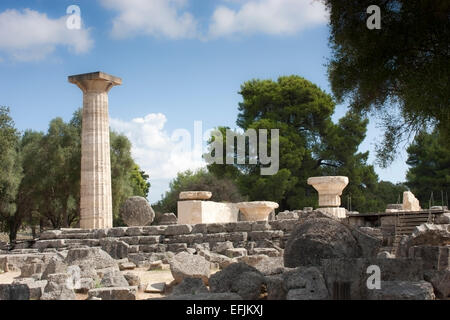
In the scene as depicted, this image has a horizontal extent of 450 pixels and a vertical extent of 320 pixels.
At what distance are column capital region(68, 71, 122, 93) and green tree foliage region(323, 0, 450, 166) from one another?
10.6 meters

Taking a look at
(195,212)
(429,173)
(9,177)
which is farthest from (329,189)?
(429,173)

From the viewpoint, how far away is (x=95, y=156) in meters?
19.7

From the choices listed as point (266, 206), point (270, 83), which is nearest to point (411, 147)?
point (270, 83)

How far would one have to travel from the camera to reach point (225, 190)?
34844mm

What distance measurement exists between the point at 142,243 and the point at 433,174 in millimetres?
29004

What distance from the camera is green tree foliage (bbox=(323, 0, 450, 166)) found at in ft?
29.1

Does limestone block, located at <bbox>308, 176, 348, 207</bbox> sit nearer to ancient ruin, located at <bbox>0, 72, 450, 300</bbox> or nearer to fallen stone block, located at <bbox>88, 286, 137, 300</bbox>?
ancient ruin, located at <bbox>0, 72, 450, 300</bbox>

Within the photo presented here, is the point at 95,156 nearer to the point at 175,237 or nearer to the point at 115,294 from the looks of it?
the point at 175,237

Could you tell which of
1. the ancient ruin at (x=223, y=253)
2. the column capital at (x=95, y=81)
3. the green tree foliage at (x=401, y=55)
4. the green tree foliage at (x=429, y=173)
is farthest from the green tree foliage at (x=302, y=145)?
the green tree foliage at (x=401, y=55)

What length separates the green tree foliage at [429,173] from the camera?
37581mm

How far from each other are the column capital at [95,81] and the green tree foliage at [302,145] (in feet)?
47.9

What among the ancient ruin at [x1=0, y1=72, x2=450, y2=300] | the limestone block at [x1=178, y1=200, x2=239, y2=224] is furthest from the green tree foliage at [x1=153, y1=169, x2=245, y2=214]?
the limestone block at [x1=178, y1=200, x2=239, y2=224]
